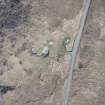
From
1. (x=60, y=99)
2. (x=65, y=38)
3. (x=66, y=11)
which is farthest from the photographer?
(x=66, y=11)

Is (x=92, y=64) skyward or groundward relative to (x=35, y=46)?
groundward

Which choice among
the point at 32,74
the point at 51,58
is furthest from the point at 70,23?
the point at 32,74

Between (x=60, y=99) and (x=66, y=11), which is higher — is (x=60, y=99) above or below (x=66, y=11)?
below

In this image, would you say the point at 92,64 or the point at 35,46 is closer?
the point at 92,64

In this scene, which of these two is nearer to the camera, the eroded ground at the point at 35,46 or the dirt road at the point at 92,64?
the dirt road at the point at 92,64

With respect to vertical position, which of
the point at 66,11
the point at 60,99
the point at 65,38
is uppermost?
the point at 66,11

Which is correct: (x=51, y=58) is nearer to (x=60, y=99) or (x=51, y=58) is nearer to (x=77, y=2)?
(x=60, y=99)

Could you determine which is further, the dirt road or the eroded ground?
the eroded ground

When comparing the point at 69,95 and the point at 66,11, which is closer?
the point at 69,95
